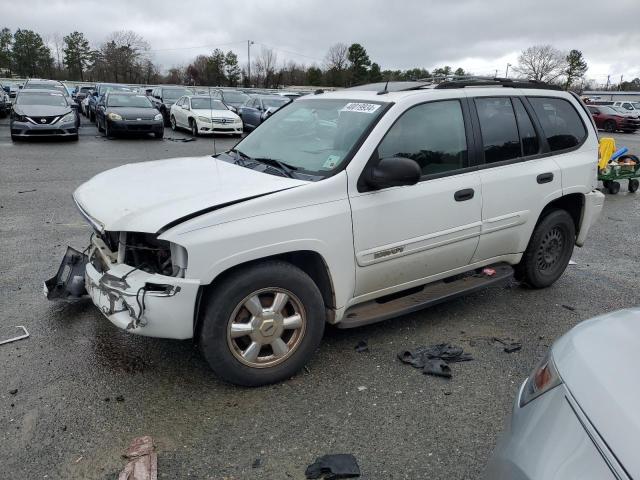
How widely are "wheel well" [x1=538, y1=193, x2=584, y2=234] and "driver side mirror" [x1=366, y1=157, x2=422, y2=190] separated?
2172 mm

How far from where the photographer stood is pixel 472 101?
162 inches

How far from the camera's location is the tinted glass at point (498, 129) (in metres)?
4.13

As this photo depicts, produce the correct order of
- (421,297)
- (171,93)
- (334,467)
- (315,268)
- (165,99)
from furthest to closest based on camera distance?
(171,93), (165,99), (421,297), (315,268), (334,467)

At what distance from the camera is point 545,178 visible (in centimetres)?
444

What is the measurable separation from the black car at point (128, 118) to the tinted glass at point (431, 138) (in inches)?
592

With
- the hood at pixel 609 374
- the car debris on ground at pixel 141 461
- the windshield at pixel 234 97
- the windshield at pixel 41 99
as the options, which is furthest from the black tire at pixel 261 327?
the windshield at pixel 234 97

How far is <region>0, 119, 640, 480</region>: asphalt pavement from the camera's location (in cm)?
263

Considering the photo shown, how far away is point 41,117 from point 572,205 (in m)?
15.3

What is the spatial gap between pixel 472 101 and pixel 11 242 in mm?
5328

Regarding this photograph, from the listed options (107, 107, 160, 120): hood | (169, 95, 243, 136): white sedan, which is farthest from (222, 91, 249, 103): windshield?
(107, 107, 160, 120): hood

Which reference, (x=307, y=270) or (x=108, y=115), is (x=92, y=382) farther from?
(x=108, y=115)

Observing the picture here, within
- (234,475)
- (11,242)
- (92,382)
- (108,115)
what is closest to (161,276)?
(92,382)

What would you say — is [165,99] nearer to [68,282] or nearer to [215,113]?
[215,113]

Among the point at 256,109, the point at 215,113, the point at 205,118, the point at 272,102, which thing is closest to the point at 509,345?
the point at 205,118
